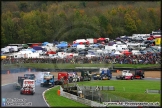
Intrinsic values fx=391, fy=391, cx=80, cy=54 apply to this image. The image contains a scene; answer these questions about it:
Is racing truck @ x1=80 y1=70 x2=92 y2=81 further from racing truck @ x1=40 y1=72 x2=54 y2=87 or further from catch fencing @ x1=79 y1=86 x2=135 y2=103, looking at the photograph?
catch fencing @ x1=79 y1=86 x2=135 y2=103

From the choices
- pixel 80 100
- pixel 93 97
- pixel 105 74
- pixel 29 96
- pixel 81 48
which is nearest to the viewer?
pixel 93 97

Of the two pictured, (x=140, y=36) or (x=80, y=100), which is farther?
(x=140, y=36)

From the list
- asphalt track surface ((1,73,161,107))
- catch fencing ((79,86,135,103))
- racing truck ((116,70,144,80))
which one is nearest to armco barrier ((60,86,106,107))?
catch fencing ((79,86,135,103))

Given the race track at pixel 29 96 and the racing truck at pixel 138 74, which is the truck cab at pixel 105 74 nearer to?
the racing truck at pixel 138 74

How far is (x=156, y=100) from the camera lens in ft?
100

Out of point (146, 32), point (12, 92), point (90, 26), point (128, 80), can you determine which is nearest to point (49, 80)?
point (12, 92)

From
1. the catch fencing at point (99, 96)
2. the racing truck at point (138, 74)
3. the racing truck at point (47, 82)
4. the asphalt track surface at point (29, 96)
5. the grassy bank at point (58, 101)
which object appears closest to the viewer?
the catch fencing at point (99, 96)

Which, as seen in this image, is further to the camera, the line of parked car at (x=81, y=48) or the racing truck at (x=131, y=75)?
the line of parked car at (x=81, y=48)

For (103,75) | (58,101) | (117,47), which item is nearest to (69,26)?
(117,47)

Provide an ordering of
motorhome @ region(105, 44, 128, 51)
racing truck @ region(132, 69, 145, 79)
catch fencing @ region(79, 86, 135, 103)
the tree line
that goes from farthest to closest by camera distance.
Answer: the tree line, motorhome @ region(105, 44, 128, 51), racing truck @ region(132, 69, 145, 79), catch fencing @ region(79, 86, 135, 103)

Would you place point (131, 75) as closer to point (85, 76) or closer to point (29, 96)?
point (85, 76)

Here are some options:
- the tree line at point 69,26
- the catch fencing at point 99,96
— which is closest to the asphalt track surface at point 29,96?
the catch fencing at point 99,96

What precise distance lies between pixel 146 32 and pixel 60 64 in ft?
117

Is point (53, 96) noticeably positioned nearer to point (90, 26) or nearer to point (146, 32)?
point (90, 26)
